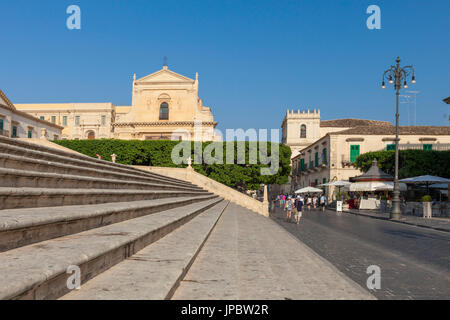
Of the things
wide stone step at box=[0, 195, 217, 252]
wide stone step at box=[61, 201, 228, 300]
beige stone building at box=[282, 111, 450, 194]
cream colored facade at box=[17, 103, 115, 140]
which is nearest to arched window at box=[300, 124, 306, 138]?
beige stone building at box=[282, 111, 450, 194]

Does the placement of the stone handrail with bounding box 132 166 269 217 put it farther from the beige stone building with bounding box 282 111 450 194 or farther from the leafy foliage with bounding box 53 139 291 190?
the beige stone building with bounding box 282 111 450 194

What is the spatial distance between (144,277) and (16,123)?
42.5m

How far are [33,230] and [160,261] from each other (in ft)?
3.97

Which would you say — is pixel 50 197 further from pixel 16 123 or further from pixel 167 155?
pixel 16 123

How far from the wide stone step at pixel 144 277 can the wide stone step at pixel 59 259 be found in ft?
0.28

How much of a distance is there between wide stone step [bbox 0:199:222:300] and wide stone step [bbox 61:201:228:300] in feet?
0.28

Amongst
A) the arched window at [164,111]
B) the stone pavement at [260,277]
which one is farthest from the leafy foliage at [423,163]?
the stone pavement at [260,277]

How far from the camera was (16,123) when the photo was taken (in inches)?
1513

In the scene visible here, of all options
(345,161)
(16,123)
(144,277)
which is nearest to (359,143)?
(345,161)

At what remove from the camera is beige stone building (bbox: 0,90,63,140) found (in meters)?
35.8

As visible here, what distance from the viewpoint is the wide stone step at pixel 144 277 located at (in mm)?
2383
